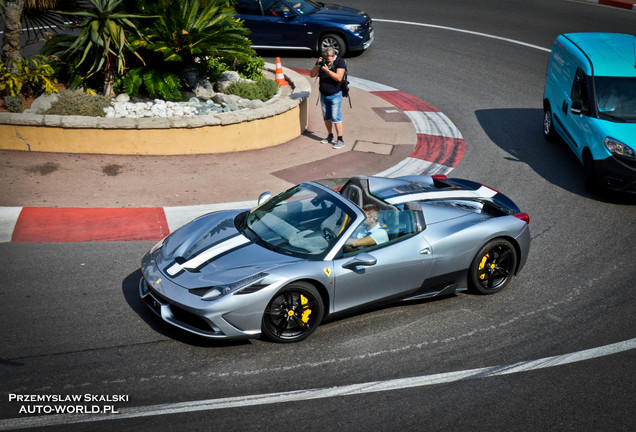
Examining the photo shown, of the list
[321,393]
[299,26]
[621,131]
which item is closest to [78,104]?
[299,26]

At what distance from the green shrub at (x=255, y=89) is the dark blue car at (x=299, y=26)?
13.2 ft

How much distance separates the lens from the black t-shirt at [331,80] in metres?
11.7

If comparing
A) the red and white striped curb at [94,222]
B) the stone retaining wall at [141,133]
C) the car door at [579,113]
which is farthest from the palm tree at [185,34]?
the car door at [579,113]

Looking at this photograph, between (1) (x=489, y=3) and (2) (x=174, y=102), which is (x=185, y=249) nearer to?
(2) (x=174, y=102)

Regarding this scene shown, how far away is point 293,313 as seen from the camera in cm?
647

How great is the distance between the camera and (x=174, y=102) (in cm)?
1207

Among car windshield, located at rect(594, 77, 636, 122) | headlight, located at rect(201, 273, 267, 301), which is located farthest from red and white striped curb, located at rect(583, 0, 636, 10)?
headlight, located at rect(201, 273, 267, 301)

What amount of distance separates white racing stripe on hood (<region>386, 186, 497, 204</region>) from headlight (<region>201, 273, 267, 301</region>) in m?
2.05

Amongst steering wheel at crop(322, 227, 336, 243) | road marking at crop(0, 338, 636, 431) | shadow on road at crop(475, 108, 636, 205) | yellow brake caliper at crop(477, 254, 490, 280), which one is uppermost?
steering wheel at crop(322, 227, 336, 243)

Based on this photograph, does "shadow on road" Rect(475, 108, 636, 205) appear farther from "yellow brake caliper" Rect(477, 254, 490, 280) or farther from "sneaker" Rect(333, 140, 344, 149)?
"yellow brake caliper" Rect(477, 254, 490, 280)

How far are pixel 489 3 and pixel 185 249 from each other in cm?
2006

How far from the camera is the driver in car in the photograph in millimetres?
6828

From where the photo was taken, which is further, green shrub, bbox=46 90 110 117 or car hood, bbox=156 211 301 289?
green shrub, bbox=46 90 110 117

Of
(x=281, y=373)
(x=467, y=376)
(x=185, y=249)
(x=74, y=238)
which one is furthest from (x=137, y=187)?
(x=467, y=376)
